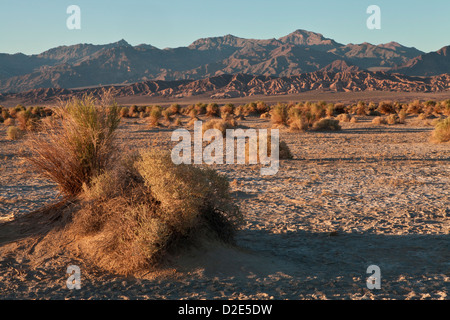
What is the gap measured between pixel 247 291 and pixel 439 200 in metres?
6.31

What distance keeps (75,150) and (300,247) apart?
12.3 ft

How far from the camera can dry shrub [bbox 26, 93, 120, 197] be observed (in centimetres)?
677

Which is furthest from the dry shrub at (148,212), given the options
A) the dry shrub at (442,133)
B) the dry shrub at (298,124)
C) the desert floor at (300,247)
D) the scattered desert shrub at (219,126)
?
the dry shrub at (298,124)

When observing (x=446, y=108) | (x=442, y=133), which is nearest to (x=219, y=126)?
(x=442, y=133)

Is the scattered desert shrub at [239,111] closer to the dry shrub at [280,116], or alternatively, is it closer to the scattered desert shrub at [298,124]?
the dry shrub at [280,116]

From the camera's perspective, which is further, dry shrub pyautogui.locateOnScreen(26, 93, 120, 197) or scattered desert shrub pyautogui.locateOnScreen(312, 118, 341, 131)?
scattered desert shrub pyautogui.locateOnScreen(312, 118, 341, 131)

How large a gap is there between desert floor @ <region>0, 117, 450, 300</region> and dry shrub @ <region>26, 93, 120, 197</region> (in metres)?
0.53

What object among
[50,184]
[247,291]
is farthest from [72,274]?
[50,184]

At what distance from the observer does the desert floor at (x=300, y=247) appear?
509cm

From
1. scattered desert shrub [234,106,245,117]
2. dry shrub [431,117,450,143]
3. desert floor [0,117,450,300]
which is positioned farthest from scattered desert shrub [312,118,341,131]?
scattered desert shrub [234,106,245,117]

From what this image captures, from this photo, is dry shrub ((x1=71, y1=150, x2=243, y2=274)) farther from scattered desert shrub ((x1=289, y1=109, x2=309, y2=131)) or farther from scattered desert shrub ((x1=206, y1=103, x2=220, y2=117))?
scattered desert shrub ((x1=206, y1=103, x2=220, y2=117))

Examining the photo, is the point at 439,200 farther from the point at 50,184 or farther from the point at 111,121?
the point at 50,184

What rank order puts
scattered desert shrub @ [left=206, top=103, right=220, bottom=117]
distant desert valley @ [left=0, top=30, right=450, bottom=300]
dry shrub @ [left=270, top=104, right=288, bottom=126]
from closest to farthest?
distant desert valley @ [left=0, top=30, right=450, bottom=300], dry shrub @ [left=270, top=104, right=288, bottom=126], scattered desert shrub @ [left=206, top=103, right=220, bottom=117]

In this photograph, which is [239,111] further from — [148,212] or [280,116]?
[148,212]
